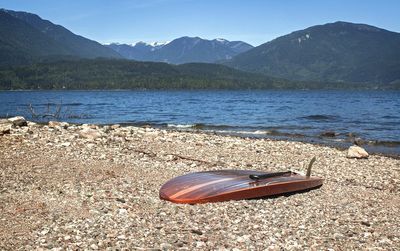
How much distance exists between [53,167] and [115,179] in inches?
101

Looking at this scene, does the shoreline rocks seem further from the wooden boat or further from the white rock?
the white rock

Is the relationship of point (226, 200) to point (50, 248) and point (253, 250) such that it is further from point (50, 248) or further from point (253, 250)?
point (50, 248)

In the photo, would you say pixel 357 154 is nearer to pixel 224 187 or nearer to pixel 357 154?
pixel 357 154

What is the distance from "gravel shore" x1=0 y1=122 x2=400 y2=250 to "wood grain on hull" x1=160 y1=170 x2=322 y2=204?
258 millimetres

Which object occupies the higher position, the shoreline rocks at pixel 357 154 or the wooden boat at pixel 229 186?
the wooden boat at pixel 229 186

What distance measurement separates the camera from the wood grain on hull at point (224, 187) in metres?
10.5

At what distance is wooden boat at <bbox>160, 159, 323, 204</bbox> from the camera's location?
34.3 feet

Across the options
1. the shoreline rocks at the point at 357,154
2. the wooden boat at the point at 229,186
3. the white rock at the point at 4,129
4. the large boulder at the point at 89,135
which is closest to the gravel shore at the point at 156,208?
the wooden boat at the point at 229,186

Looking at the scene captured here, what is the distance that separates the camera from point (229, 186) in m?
11.0

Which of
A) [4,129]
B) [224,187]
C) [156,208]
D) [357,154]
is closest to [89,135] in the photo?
[4,129]

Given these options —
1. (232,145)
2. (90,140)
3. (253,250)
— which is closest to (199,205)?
(253,250)

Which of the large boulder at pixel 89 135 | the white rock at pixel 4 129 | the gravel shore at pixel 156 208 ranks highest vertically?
the white rock at pixel 4 129

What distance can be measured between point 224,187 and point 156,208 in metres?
2.04

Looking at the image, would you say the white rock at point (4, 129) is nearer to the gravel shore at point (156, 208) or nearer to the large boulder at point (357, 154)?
the gravel shore at point (156, 208)
